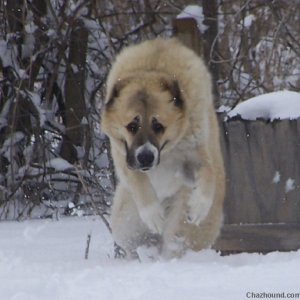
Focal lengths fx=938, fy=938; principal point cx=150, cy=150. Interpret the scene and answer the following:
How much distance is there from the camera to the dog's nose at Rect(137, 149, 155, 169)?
18.8ft

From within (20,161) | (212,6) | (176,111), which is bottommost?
(20,161)

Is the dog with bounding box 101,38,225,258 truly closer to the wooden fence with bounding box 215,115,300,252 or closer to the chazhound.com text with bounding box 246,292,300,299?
the wooden fence with bounding box 215,115,300,252

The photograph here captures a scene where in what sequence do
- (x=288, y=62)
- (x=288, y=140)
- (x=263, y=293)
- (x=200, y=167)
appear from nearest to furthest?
(x=263, y=293) → (x=200, y=167) → (x=288, y=140) → (x=288, y=62)

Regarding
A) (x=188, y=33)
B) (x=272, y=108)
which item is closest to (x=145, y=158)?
(x=272, y=108)

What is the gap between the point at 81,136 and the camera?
993 cm

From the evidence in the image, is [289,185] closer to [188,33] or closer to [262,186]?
[262,186]

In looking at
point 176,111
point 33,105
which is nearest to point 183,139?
point 176,111

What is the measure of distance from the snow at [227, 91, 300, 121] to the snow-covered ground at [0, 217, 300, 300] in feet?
3.94

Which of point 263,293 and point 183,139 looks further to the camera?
point 183,139

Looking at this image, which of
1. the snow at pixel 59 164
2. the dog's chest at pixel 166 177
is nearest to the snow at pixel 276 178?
the dog's chest at pixel 166 177

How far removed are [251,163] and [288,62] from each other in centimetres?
481

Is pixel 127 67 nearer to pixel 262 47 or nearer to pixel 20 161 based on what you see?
pixel 20 161

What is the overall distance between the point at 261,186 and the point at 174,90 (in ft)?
3.41

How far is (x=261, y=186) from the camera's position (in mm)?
6488
